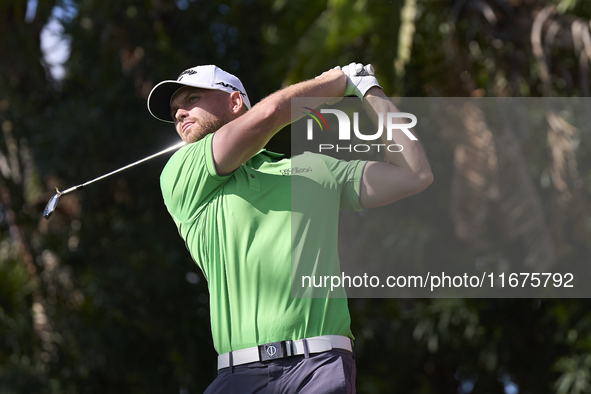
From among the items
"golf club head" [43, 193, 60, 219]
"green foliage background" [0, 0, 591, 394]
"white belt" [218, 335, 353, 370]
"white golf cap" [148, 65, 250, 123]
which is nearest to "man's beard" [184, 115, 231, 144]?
"white golf cap" [148, 65, 250, 123]

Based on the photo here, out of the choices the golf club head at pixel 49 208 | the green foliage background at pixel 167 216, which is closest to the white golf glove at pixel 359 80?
the golf club head at pixel 49 208

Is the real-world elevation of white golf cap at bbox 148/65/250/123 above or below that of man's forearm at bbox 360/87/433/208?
above

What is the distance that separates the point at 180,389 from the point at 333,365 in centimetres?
818

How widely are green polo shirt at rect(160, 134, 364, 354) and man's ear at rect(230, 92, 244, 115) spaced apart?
0.26 meters

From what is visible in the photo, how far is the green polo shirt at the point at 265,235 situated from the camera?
2506mm

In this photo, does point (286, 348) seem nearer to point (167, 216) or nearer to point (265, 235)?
point (265, 235)

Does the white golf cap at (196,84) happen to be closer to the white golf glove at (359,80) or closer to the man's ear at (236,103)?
the man's ear at (236,103)

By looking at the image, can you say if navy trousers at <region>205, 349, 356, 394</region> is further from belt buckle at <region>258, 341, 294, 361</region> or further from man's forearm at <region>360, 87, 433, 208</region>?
man's forearm at <region>360, 87, 433, 208</region>

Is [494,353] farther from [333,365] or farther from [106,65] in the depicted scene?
[333,365]

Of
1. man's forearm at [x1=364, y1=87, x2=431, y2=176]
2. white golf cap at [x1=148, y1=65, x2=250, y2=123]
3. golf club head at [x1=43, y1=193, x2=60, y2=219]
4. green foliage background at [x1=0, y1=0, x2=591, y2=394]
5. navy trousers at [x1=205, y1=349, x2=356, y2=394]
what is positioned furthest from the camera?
green foliage background at [x1=0, y1=0, x2=591, y2=394]

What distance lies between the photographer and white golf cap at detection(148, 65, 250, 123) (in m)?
2.92

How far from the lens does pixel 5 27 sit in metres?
11.0

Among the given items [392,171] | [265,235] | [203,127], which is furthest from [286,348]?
[203,127]

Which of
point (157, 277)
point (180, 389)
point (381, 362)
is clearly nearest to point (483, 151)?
point (381, 362)
